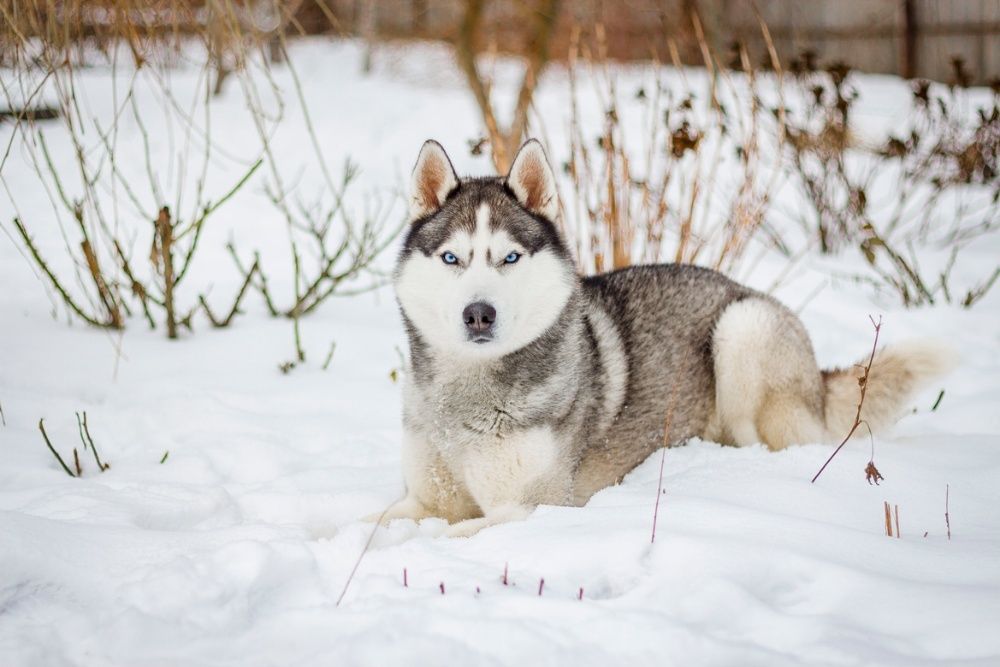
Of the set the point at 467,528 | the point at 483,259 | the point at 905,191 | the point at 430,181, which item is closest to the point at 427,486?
the point at 467,528

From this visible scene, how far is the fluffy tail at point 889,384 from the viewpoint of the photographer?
3586mm

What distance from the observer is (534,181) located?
3.18m

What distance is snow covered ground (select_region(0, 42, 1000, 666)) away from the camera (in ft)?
6.54

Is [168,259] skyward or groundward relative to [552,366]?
skyward

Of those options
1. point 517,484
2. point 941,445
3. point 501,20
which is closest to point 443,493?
point 517,484

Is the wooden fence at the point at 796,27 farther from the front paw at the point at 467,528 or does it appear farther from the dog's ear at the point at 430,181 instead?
the front paw at the point at 467,528

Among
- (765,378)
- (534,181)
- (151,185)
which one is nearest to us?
(534,181)

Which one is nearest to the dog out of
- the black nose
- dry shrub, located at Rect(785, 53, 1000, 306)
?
the black nose

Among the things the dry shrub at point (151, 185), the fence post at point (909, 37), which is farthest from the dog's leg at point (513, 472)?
the fence post at point (909, 37)

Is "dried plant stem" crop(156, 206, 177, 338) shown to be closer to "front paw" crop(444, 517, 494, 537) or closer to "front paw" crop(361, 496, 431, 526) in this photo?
"front paw" crop(361, 496, 431, 526)

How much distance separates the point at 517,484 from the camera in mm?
2934

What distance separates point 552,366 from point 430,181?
842mm

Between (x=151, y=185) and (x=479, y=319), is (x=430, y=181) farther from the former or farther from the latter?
(x=151, y=185)

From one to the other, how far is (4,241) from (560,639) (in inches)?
225
